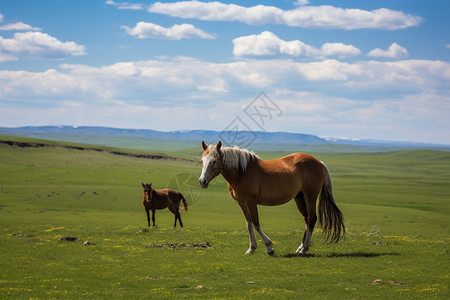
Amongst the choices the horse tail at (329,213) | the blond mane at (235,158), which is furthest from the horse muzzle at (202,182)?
the horse tail at (329,213)

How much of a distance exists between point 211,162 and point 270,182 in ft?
6.37

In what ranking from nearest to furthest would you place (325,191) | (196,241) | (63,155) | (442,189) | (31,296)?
(31,296) → (325,191) → (196,241) → (442,189) → (63,155)

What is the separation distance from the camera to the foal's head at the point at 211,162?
41.0 ft

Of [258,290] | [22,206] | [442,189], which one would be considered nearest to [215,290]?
[258,290]

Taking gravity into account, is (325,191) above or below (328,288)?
above

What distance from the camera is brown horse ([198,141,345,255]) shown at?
512 inches

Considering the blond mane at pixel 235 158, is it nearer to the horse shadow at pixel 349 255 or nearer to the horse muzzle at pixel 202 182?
the horse muzzle at pixel 202 182

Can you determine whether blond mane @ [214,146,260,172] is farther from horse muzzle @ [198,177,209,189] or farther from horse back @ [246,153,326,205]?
horse muzzle @ [198,177,209,189]

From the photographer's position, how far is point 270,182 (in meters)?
13.4

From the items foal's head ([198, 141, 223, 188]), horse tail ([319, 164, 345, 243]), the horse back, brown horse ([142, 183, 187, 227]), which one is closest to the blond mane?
foal's head ([198, 141, 223, 188])

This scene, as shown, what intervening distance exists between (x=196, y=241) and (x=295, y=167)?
461cm

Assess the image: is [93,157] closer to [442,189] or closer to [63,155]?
[63,155]

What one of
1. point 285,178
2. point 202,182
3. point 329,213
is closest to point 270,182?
point 285,178

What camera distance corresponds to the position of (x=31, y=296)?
30.1ft
